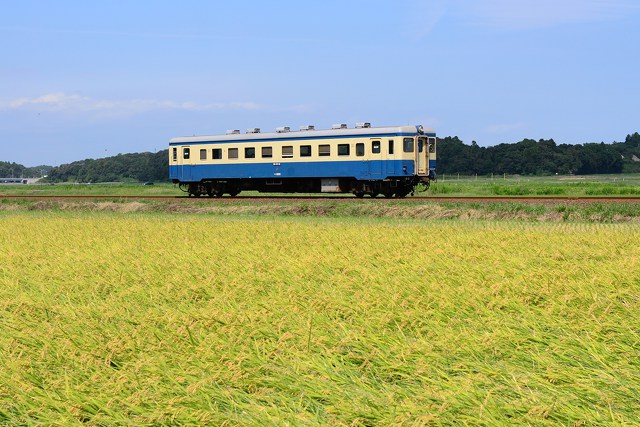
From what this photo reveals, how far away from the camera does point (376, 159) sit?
118ft

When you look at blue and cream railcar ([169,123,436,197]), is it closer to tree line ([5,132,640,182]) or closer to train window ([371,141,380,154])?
train window ([371,141,380,154])

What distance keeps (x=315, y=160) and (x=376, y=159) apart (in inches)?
127

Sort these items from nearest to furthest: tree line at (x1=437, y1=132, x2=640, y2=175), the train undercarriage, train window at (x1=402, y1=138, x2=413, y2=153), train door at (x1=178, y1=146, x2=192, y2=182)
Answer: train window at (x1=402, y1=138, x2=413, y2=153) < the train undercarriage < train door at (x1=178, y1=146, x2=192, y2=182) < tree line at (x1=437, y1=132, x2=640, y2=175)

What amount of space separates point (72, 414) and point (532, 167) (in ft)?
442

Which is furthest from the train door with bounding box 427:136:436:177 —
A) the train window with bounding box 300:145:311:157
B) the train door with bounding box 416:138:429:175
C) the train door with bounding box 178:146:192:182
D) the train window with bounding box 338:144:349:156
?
the train door with bounding box 178:146:192:182

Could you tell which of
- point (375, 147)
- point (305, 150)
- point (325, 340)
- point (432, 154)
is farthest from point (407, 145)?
point (325, 340)

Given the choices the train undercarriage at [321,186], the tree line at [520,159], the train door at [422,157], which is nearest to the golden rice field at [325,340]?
the train door at [422,157]

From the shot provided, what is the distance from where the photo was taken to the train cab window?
38188 millimetres

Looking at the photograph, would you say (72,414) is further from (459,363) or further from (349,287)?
(349,287)

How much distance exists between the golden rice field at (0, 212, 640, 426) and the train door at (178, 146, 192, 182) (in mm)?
29073

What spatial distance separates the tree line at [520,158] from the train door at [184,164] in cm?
9363

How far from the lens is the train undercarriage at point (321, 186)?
37.4m

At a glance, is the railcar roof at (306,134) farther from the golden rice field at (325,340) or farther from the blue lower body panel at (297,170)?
the golden rice field at (325,340)

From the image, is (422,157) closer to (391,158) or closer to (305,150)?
(391,158)
